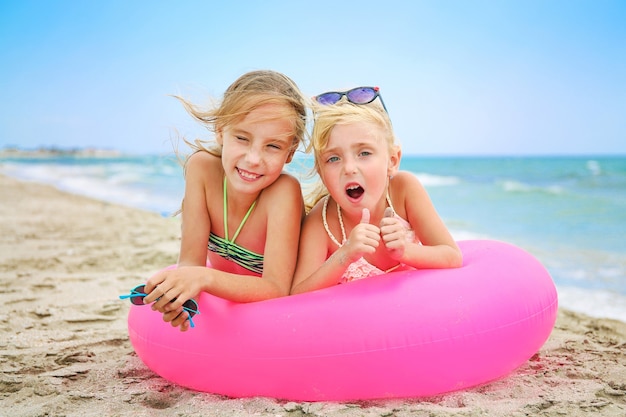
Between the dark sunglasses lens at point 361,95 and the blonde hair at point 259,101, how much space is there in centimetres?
24

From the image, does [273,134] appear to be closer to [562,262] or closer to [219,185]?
[219,185]

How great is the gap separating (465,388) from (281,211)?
120 cm

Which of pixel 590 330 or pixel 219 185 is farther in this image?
pixel 590 330

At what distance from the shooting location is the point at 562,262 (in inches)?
253

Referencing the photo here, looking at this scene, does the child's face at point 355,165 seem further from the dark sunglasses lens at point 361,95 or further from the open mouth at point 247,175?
the open mouth at point 247,175

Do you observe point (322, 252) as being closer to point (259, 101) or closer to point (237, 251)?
point (237, 251)

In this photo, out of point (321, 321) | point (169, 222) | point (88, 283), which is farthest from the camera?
point (169, 222)

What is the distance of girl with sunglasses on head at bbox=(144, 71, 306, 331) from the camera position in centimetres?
282

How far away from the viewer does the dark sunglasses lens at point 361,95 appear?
2930 millimetres

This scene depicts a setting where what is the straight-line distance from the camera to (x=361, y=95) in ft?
9.68

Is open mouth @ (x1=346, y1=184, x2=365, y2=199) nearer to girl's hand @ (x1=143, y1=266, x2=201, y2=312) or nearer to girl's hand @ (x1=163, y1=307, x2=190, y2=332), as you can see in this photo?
girl's hand @ (x1=143, y1=266, x2=201, y2=312)

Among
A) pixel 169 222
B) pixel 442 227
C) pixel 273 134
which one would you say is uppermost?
pixel 273 134

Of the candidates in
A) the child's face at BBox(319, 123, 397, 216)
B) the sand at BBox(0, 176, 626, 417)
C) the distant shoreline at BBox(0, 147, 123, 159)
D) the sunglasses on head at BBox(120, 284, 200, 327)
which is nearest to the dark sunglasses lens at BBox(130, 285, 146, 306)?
the sunglasses on head at BBox(120, 284, 200, 327)

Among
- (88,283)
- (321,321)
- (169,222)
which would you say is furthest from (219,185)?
(169,222)
